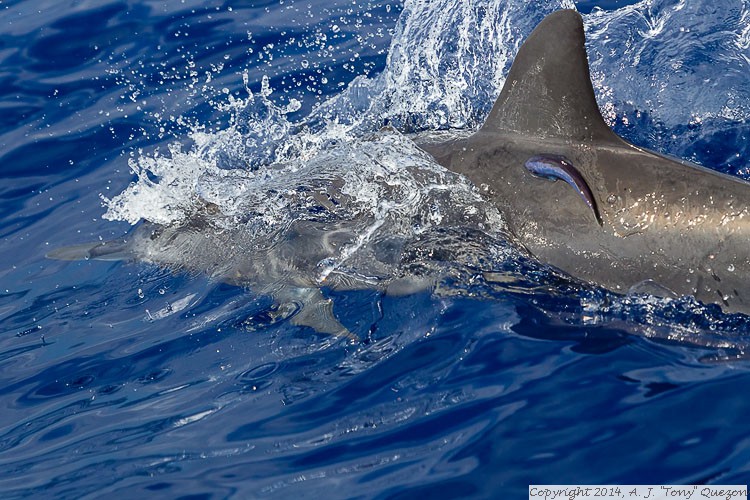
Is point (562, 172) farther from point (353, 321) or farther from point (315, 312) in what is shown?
point (315, 312)

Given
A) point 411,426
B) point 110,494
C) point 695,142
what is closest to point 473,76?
point 695,142

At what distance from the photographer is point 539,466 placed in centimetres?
454

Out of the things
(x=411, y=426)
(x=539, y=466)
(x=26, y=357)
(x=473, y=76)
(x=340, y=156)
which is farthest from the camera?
(x=473, y=76)

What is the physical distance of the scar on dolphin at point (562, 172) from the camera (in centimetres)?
554

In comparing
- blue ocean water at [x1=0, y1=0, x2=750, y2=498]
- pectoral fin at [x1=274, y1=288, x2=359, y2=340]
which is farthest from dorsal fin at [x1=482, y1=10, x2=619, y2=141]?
pectoral fin at [x1=274, y1=288, x2=359, y2=340]

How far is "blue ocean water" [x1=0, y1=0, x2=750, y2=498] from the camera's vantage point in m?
4.80

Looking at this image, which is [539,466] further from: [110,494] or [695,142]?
[695,142]

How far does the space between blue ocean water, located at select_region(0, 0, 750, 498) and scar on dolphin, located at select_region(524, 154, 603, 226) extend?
0.55m

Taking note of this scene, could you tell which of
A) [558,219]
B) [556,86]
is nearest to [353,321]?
[558,219]

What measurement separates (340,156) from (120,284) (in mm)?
2115

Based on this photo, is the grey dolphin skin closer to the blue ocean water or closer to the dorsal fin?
the dorsal fin

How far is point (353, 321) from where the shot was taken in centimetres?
601

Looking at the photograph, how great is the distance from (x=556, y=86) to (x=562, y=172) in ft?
2.19

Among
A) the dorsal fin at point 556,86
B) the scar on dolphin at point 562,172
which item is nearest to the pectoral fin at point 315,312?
the scar on dolphin at point 562,172
